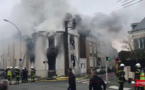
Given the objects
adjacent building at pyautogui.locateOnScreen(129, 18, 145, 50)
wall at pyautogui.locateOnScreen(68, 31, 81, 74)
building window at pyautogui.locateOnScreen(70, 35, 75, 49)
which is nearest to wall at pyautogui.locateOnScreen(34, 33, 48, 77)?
wall at pyautogui.locateOnScreen(68, 31, 81, 74)

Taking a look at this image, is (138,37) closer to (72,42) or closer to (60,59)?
(72,42)

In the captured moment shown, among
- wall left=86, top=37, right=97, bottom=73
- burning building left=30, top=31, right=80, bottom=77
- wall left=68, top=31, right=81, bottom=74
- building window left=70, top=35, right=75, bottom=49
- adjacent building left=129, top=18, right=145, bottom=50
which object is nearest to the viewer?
adjacent building left=129, top=18, right=145, bottom=50

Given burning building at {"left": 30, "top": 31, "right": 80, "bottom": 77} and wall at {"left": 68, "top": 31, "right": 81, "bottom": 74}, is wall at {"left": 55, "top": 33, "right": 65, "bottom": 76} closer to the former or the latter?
burning building at {"left": 30, "top": 31, "right": 80, "bottom": 77}

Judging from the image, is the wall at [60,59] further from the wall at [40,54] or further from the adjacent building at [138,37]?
the adjacent building at [138,37]

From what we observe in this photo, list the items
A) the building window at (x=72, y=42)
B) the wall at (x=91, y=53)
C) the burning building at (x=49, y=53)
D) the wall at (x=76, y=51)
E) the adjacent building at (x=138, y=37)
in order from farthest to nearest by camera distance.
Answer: the wall at (x=91, y=53) < the building window at (x=72, y=42) < the wall at (x=76, y=51) < the burning building at (x=49, y=53) < the adjacent building at (x=138, y=37)

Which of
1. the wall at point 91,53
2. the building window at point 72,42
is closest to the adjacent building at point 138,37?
the wall at point 91,53

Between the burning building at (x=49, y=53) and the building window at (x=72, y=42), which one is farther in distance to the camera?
the building window at (x=72, y=42)

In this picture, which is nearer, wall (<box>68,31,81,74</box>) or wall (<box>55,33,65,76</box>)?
wall (<box>55,33,65,76</box>)

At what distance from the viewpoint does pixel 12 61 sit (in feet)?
A: 117

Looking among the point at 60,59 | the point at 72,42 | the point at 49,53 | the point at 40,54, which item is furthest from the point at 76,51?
the point at 40,54

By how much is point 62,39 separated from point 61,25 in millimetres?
2515

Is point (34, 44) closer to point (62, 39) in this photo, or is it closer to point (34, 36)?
point (34, 36)

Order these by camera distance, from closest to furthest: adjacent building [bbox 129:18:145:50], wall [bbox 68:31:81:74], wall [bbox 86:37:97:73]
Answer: adjacent building [bbox 129:18:145:50] < wall [bbox 68:31:81:74] < wall [bbox 86:37:97:73]

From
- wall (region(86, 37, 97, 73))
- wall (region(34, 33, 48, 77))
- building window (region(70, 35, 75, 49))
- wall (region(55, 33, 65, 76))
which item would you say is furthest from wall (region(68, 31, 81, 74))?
wall (region(34, 33, 48, 77))
